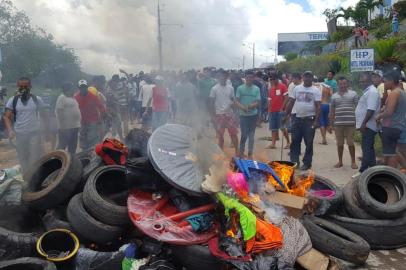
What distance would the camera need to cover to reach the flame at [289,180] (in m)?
5.18

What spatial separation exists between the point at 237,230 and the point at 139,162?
1477 millimetres

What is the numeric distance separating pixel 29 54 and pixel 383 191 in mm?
18776

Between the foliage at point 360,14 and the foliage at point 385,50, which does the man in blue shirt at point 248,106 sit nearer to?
the foliage at point 385,50

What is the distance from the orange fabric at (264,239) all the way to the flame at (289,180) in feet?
2.95

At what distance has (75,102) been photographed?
27.8 feet

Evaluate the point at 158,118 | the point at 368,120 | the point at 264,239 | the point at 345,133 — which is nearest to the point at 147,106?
the point at 158,118

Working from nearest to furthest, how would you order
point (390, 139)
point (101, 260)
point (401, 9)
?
point (101, 260) → point (390, 139) → point (401, 9)

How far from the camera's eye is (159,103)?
36.8ft

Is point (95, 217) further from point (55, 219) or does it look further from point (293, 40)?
point (293, 40)

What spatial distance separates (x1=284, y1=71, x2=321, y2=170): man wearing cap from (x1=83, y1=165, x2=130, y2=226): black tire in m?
3.90

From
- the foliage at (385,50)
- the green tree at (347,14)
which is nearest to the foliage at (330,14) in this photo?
the green tree at (347,14)

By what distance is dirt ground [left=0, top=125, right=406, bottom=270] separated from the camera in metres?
4.75

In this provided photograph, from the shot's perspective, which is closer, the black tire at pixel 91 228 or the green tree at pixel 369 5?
the black tire at pixel 91 228

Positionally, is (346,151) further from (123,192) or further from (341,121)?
(123,192)
